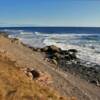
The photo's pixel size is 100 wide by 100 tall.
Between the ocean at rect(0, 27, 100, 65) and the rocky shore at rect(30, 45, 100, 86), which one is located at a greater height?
the rocky shore at rect(30, 45, 100, 86)

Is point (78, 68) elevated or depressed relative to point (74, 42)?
elevated

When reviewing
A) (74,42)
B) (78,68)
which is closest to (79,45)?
(74,42)

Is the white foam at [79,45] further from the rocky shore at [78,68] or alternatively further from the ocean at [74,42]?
the rocky shore at [78,68]

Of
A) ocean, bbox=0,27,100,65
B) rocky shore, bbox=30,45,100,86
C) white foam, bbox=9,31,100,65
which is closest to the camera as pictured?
rocky shore, bbox=30,45,100,86

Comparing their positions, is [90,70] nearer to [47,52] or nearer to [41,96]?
[47,52]

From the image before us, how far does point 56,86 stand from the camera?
17969 millimetres

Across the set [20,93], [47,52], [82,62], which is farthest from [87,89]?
[47,52]

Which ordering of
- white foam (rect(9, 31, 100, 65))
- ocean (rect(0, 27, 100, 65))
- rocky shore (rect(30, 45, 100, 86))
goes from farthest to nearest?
ocean (rect(0, 27, 100, 65)) < white foam (rect(9, 31, 100, 65)) < rocky shore (rect(30, 45, 100, 86))

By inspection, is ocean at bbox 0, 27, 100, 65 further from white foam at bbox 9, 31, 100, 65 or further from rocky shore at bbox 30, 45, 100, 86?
rocky shore at bbox 30, 45, 100, 86

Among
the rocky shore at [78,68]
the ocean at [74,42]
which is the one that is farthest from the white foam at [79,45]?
the rocky shore at [78,68]

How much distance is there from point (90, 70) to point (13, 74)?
15048mm

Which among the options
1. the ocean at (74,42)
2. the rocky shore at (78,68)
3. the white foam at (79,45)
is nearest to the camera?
the rocky shore at (78,68)

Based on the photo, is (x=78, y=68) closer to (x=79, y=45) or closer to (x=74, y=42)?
(x=79, y=45)

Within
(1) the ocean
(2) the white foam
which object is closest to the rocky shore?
(1) the ocean
